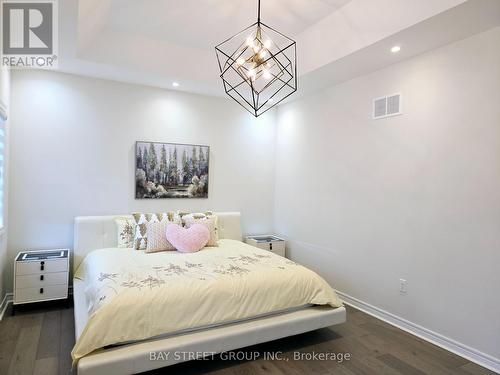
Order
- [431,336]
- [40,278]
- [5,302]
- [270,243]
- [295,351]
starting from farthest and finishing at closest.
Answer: [270,243], [5,302], [40,278], [431,336], [295,351]

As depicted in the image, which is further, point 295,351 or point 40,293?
point 40,293

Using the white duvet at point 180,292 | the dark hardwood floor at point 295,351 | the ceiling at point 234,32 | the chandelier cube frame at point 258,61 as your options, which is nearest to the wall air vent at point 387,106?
the ceiling at point 234,32

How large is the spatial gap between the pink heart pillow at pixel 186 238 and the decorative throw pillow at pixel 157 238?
2.3 inches

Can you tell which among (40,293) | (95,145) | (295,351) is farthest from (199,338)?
(95,145)

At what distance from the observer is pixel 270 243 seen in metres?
4.62

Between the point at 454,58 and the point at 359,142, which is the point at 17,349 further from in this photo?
the point at 454,58

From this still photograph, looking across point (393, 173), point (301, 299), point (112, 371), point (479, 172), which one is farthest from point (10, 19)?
point (479, 172)

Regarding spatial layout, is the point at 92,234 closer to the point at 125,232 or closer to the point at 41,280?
the point at 125,232

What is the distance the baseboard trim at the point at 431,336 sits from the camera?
2527mm

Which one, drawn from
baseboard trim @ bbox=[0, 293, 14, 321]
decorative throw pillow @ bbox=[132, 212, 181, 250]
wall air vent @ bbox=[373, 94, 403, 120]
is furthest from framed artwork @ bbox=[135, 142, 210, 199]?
wall air vent @ bbox=[373, 94, 403, 120]

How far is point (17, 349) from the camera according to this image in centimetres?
258

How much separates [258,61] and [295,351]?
2395 mm

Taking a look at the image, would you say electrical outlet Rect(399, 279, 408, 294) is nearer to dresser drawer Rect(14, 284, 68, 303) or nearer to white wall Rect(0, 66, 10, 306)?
dresser drawer Rect(14, 284, 68, 303)

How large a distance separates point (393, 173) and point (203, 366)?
8.39ft
